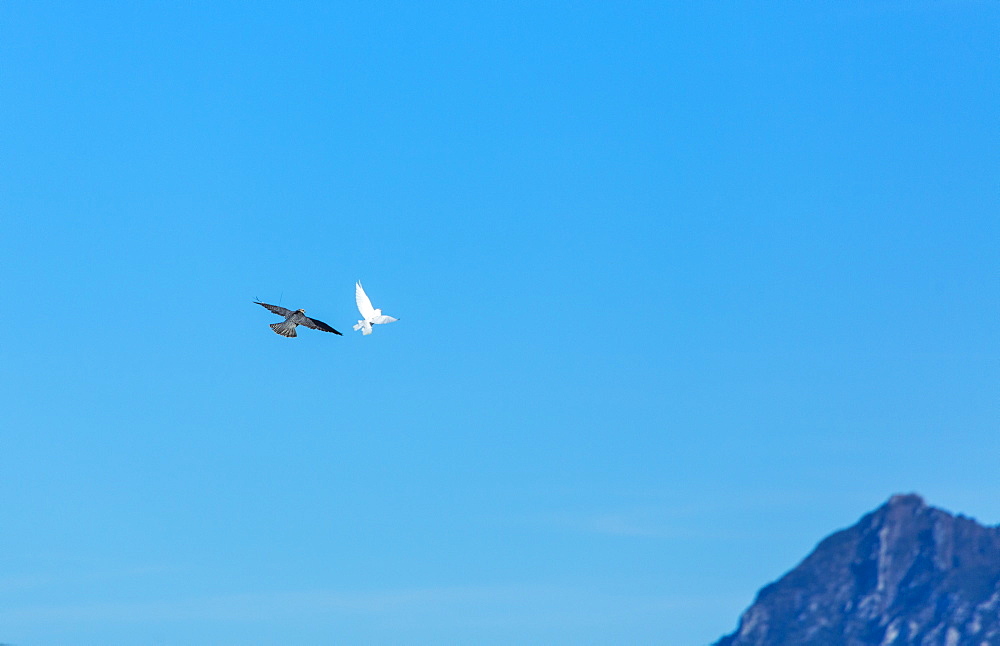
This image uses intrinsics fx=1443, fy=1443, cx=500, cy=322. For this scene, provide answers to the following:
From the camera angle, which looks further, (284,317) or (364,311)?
(364,311)

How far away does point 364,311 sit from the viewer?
156m

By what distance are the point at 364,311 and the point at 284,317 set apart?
12.4 meters

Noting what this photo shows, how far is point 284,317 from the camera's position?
145375 millimetres
